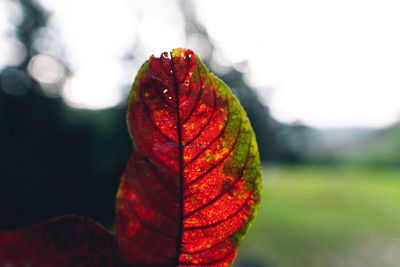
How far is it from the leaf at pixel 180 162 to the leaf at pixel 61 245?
3cm

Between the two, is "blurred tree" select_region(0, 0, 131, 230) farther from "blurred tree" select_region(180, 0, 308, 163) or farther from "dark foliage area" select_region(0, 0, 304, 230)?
"blurred tree" select_region(180, 0, 308, 163)

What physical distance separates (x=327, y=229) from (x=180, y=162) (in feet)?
38.5

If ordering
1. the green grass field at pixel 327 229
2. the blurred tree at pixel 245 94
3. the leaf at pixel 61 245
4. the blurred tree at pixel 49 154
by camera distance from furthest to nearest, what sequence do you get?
the blurred tree at pixel 245 94
the green grass field at pixel 327 229
the blurred tree at pixel 49 154
the leaf at pixel 61 245

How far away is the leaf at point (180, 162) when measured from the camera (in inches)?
14.9

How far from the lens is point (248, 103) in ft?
58.9

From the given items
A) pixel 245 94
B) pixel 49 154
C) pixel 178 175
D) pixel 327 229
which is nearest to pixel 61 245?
pixel 178 175

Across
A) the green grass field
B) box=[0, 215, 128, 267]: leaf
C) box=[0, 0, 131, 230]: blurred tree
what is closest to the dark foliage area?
box=[0, 0, 131, 230]: blurred tree

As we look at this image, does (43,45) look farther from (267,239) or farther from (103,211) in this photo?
(267,239)

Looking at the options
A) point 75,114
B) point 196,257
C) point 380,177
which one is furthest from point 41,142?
point 380,177

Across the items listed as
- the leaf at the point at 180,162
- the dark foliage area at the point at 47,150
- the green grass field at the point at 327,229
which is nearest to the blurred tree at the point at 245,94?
the green grass field at the point at 327,229

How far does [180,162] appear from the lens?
1.27 ft

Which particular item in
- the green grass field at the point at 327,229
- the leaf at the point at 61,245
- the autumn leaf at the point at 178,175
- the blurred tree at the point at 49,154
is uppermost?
the autumn leaf at the point at 178,175

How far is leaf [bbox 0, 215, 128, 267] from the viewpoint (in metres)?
0.33

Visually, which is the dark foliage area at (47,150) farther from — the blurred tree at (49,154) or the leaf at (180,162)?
the leaf at (180,162)
